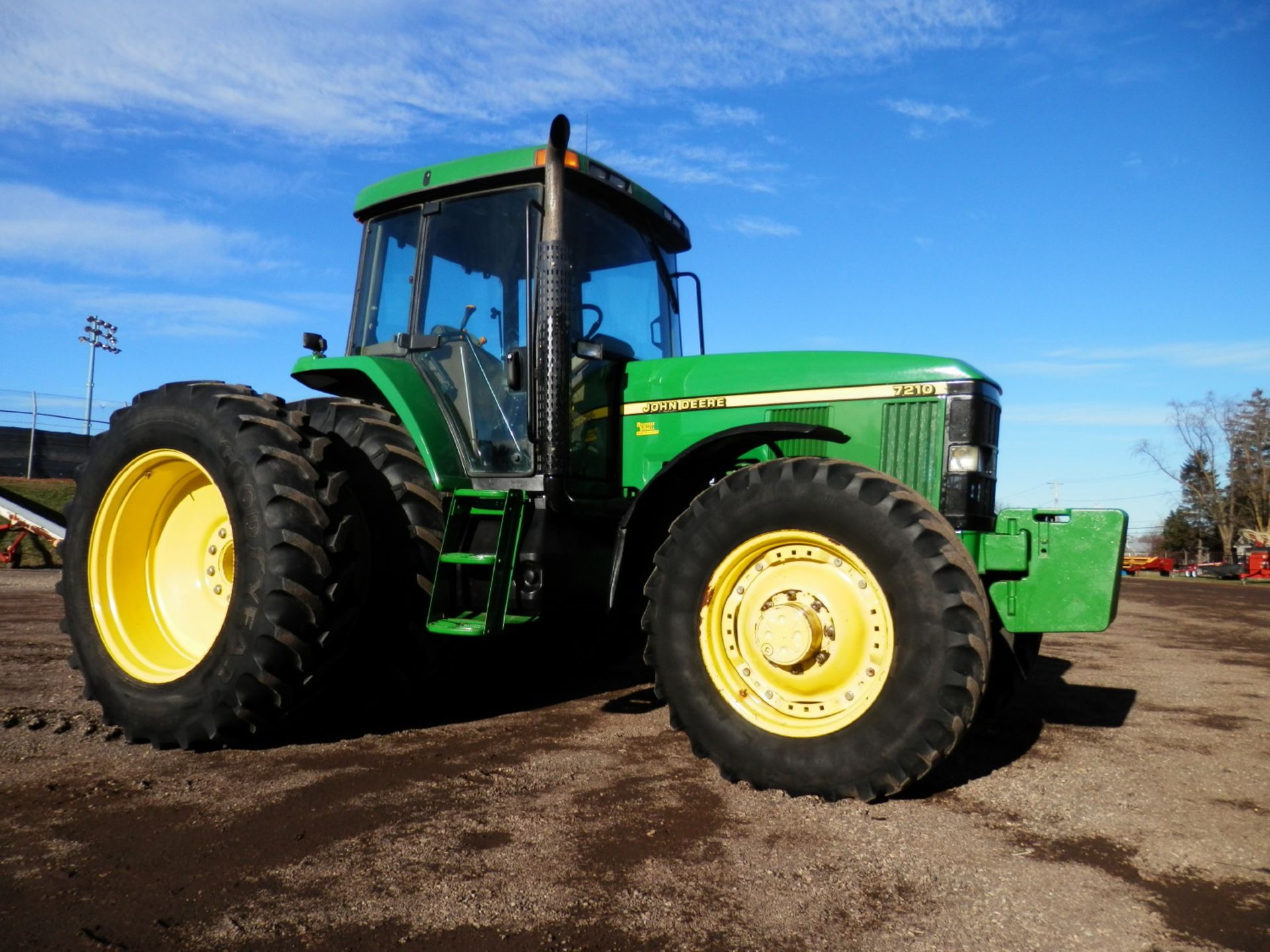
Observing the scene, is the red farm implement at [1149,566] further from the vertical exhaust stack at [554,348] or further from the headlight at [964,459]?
the vertical exhaust stack at [554,348]

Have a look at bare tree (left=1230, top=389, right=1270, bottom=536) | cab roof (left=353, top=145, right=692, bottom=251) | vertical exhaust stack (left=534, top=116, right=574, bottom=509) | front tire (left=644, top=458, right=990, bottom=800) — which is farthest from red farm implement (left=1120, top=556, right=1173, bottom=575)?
front tire (left=644, top=458, right=990, bottom=800)

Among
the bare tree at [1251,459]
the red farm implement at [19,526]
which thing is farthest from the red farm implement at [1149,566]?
the red farm implement at [19,526]

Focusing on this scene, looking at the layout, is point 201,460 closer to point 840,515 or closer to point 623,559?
point 623,559

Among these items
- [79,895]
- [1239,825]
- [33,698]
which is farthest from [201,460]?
[1239,825]

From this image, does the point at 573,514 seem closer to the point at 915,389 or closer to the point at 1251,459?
the point at 915,389

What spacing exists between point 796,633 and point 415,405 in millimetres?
2319

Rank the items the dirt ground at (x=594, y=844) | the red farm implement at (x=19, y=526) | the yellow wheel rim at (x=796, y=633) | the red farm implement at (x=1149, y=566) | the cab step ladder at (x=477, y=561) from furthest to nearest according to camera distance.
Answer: the red farm implement at (x=1149, y=566), the red farm implement at (x=19, y=526), the cab step ladder at (x=477, y=561), the yellow wheel rim at (x=796, y=633), the dirt ground at (x=594, y=844)

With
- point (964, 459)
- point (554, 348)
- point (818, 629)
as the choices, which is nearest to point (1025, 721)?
point (964, 459)

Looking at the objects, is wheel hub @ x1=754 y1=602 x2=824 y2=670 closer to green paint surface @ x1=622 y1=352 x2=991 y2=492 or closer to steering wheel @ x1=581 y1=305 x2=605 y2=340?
green paint surface @ x1=622 y1=352 x2=991 y2=492

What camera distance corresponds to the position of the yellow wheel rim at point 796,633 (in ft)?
11.6

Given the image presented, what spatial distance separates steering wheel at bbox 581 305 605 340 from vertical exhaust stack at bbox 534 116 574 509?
15.0 inches

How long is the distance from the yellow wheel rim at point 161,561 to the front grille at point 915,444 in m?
3.19

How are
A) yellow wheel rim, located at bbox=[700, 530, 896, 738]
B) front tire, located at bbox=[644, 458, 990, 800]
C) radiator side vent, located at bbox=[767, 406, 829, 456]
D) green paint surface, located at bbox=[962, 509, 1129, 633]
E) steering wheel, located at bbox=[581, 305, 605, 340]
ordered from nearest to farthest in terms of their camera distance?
front tire, located at bbox=[644, 458, 990, 800] → yellow wheel rim, located at bbox=[700, 530, 896, 738] → green paint surface, located at bbox=[962, 509, 1129, 633] → radiator side vent, located at bbox=[767, 406, 829, 456] → steering wheel, located at bbox=[581, 305, 605, 340]

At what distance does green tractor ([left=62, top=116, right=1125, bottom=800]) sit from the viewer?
353 centimetres
